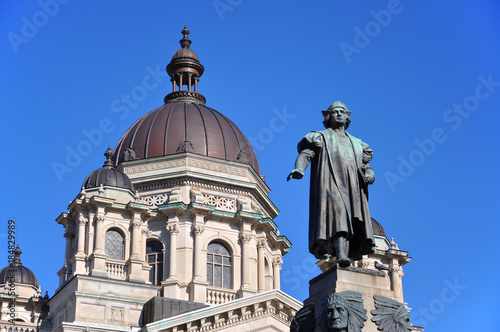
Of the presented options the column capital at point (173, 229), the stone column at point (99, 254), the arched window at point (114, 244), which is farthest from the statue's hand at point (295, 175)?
the column capital at point (173, 229)

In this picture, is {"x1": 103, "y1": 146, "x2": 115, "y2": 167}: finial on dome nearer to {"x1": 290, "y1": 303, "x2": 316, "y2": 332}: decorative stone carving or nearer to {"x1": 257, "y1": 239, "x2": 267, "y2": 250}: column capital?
{"x1": 257, "y1": 239, "x2": 267, "y2": 250}: column capital

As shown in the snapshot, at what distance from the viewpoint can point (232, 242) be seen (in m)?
57.1

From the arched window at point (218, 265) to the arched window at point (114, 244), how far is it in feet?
24.6

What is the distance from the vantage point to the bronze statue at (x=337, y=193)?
11914mm

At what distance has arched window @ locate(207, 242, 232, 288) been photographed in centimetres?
5581

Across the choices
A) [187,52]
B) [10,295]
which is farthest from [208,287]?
[187,52]

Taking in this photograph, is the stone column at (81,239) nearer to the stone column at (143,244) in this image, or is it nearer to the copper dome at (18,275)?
the stone column at (143,244)

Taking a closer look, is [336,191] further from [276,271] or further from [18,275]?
[18,275]

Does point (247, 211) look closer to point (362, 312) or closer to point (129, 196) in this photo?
point (129, 196)

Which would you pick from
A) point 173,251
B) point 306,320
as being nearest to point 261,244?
point 173,251

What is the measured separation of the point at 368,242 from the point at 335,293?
95 centimetres

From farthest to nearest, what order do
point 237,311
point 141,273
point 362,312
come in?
point 141,273 < point 237,311 < point 362,312

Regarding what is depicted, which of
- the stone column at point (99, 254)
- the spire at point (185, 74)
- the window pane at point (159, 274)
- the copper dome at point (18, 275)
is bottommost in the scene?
the stone column at point (99, 254)

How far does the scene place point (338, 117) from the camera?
502 inches
